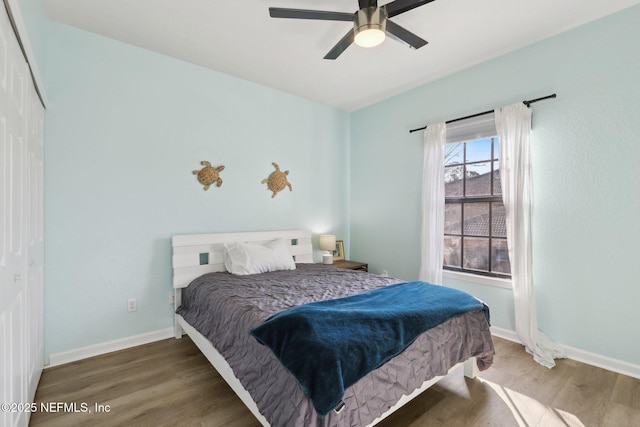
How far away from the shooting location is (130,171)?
274 centimetres

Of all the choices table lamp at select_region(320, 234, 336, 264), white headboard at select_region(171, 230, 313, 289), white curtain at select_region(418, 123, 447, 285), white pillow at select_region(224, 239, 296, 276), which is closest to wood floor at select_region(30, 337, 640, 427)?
white headboard at select_region(171, 230, 313, 289)

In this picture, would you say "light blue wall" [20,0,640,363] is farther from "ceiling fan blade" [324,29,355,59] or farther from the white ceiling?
"ceiling fan blade" [324,29,355,59]

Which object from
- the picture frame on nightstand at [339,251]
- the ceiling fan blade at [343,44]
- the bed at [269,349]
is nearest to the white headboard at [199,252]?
the bed at [269,349]

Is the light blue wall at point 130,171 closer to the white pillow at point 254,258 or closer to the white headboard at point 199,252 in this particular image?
the white headboard at point 199,252

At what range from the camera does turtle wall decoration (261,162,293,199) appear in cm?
367

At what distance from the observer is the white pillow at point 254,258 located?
9.61 ft

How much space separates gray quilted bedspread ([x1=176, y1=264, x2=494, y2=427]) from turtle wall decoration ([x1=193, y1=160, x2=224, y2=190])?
963mm

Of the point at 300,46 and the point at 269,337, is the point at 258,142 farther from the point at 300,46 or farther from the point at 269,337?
A: the point at 269,337

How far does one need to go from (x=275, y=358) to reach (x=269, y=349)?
0.22 feet

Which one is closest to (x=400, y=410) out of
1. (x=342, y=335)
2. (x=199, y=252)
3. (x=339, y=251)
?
(x=342, y=335)

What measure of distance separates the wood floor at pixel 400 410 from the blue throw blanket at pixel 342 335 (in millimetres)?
586

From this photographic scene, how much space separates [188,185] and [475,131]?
3.02 metres

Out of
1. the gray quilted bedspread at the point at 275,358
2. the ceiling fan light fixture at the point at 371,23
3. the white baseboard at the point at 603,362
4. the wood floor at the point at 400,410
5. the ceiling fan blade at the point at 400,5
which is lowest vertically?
the wood floor at the point at 400,410

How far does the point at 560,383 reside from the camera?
2.14 metres
